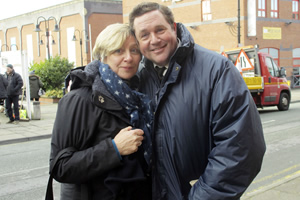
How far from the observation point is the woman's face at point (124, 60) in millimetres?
1994

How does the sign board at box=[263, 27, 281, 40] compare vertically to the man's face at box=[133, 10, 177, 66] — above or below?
above

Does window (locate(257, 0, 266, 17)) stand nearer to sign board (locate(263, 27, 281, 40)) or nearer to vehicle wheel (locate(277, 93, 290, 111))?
sign board (locate(263, 27, 281, 40))

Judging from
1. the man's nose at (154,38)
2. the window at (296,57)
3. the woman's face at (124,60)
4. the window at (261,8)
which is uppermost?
the window at (261,8)

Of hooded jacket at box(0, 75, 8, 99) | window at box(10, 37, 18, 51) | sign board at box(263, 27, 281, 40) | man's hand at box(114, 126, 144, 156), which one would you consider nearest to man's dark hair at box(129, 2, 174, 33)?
man's hand at box(114, 126, 144, 156)

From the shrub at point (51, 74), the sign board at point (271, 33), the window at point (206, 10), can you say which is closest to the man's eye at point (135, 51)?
the shrub at point (51, 74)

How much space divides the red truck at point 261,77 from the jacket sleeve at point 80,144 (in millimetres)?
11669

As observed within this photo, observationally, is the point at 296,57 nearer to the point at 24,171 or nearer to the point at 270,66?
the point at 270,66

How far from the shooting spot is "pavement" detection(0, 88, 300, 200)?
3.83 metres

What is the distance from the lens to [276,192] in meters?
3.91

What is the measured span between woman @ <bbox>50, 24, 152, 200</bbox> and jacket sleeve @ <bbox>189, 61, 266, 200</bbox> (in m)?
0.43

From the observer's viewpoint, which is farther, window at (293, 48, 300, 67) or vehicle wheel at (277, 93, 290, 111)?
window at (293, 48, 300, 67)

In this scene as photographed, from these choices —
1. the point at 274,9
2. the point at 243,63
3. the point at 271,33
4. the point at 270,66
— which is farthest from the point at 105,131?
the point at 274,9

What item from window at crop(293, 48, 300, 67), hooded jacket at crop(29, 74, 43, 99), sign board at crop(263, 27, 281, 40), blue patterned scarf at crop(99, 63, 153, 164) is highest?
sign board at crop(263, 27, 281, 40)

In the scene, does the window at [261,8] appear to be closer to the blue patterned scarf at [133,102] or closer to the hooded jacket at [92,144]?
the blue patterned scarf at [133,102]
